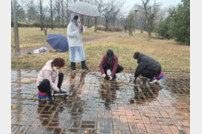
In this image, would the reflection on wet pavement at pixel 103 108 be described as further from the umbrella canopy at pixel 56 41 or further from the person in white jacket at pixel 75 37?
the umbrella canopy at pixel 56 41

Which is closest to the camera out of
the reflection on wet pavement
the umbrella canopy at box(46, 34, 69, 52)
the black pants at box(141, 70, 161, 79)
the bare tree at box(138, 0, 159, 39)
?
the reflection on wet pavement

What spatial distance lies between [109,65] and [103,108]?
2.05m

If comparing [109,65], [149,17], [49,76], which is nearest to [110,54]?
[109,65]

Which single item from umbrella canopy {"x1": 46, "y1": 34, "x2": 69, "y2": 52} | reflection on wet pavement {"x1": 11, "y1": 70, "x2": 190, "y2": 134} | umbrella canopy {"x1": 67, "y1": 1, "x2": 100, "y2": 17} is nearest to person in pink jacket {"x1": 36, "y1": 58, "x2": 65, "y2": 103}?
reflection on wet pavement {"x1": 11, "y1": 70, "x2": 190, "y2": 134}

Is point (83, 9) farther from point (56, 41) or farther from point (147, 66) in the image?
point (56, 41)

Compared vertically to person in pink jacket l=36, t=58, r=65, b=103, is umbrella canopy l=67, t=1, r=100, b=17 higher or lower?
higher

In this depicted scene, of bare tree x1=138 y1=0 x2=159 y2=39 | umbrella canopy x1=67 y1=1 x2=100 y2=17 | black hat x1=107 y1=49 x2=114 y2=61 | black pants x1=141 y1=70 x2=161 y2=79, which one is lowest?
black pants x1=141 y1=70 x2=161 y2=79

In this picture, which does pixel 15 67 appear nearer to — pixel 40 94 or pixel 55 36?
pixel 55 36

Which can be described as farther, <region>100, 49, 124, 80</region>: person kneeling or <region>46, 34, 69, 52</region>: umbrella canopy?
<region>46, 34, 69, 52</region>: umbrella canopy

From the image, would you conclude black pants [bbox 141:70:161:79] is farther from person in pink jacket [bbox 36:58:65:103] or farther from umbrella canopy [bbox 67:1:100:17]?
person in pink jacket [bbox 36:58:65:103]

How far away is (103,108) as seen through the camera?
3543 millimetres

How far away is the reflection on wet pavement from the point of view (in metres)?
2.89

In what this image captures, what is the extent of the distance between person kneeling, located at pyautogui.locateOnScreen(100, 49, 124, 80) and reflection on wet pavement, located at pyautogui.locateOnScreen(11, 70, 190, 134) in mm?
299

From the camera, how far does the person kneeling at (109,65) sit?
5047 millimetres
